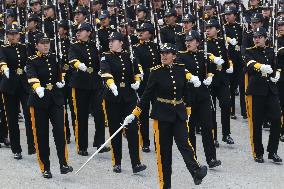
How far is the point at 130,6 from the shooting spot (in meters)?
16.4

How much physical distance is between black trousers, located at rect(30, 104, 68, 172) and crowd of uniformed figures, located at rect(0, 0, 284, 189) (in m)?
0.02

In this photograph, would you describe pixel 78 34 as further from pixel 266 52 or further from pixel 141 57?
pixel 266 52

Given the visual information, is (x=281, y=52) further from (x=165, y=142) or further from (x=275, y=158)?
(x=165, y=142)

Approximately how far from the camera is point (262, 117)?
36.7 feet

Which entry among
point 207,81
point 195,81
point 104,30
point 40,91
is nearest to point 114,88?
point 40,91

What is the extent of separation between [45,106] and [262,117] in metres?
3.55

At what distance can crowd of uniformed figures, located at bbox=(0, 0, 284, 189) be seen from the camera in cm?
945

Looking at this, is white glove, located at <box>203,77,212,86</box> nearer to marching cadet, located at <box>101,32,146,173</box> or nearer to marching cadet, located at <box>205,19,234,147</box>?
marching cadet, located at <box>205,19,234,147</box>

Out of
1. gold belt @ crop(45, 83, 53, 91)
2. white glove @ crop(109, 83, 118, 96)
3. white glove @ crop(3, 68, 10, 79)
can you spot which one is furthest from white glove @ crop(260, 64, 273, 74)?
white glove @ crop(3, 68, 10, 79)

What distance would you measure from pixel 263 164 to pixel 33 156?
384 centimetres

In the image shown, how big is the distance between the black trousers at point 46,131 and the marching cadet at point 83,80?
122 cm

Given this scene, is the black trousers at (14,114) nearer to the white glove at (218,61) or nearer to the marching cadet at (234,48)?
the white glove at (218,61)

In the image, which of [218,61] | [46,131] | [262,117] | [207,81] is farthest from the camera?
[218,61]

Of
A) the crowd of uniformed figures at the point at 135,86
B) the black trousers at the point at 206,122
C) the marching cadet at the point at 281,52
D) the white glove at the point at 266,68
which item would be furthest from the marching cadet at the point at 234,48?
the black trousers at the point at 206,122
